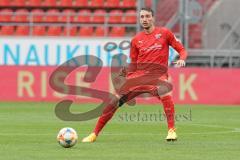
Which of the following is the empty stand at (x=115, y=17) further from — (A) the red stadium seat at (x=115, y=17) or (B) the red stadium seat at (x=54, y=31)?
(B) the red stadium seat at (x=54, y=31)

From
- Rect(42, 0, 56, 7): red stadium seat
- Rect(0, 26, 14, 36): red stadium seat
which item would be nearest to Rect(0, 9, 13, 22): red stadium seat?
Rect(0, 26, 14, 36): red stadium seat

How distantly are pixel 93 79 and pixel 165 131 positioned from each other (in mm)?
10637

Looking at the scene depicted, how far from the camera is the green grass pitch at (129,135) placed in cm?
1091

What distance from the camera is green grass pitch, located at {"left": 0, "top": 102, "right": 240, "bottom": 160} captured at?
10.9 m

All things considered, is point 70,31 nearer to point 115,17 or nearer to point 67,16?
point 67,16

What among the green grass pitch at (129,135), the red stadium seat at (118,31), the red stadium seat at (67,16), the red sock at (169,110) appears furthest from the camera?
the red stadium seat at (67,16)

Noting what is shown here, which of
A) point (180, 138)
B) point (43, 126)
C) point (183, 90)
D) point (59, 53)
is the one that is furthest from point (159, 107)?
point (180, 138)

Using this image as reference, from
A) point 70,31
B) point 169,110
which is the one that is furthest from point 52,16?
point 169,110

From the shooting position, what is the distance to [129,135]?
14578 mm

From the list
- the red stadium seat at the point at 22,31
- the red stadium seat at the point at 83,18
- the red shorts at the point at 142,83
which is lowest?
the red stadium seat at the point at 22,31

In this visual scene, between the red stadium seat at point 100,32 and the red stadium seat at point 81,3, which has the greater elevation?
the red stadium seat at point 81,3

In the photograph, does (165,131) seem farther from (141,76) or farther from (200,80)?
(200,80)

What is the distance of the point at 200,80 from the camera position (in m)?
26.1

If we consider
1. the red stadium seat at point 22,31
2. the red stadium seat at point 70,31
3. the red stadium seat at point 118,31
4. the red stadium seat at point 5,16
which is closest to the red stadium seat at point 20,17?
the red stadium seat at point 5,16
